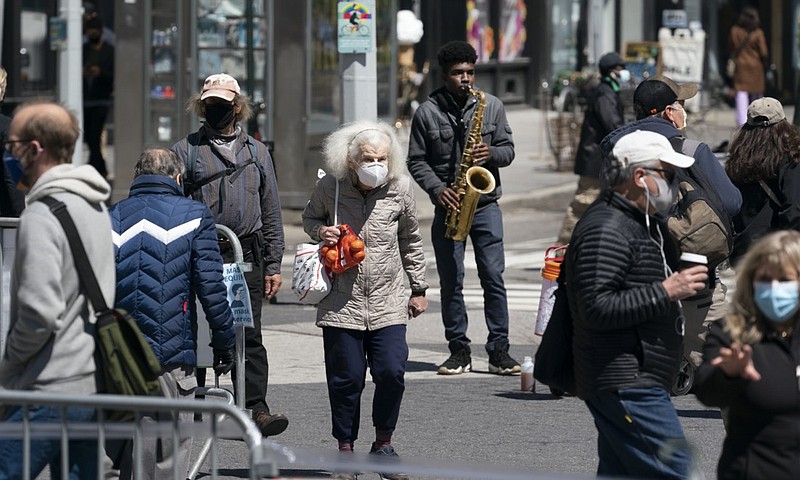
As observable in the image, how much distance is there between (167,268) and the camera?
21.7 feet

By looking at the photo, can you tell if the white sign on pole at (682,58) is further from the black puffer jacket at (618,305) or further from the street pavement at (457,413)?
the black puffer jacket at (618,305)

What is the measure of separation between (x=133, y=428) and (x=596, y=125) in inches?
353

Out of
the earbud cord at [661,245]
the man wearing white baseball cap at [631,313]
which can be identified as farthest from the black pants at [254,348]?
the earbud cord at [661,245]

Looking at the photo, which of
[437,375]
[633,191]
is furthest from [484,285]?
[633,191]

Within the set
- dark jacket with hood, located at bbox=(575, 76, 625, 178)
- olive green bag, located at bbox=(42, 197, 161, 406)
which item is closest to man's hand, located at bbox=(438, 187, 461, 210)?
dark jacket with hood, located at bbox=(575, 76, 625, 178)

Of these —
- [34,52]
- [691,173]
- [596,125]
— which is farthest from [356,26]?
[34,52]

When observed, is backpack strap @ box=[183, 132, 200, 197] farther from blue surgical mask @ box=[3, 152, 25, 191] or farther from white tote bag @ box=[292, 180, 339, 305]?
blue surgical mask @ box=[3, 152, 25, 191]

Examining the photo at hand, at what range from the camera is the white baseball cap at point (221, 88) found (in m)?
8.02

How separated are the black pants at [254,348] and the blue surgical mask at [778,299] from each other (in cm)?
376

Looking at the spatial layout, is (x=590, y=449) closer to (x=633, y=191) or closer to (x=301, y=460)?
(x=633, y=191)

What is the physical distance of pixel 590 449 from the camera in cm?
802

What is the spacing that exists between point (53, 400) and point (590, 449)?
3.68m

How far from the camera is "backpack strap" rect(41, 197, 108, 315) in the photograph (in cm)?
525

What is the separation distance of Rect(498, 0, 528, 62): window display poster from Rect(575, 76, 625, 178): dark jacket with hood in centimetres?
1560
